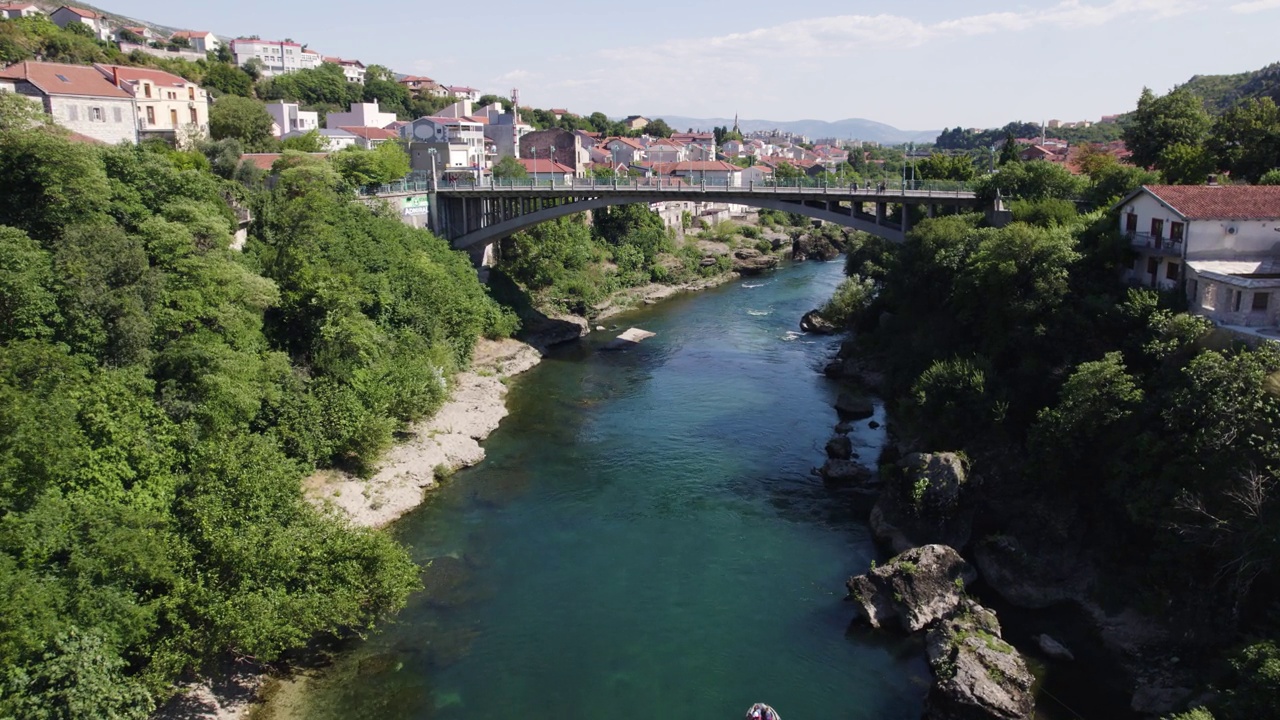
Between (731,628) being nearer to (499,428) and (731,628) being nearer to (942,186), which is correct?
(499,428)

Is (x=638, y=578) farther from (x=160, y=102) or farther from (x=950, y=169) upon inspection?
(x=950, y=169)

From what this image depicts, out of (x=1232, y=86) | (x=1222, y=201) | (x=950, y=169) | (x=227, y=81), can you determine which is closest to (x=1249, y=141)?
(x=1222, y=201)

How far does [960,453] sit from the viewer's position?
21422mm

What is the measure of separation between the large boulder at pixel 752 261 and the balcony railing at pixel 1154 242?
35.8 meters

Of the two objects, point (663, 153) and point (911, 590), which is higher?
point (663, 153)

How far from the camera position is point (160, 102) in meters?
38.1

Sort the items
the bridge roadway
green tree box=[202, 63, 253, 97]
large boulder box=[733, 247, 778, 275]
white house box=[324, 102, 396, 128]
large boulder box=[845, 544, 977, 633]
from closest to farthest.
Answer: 1. large boulder box=[845, 544, 977, 633]
2. the bridge roadway
3. large boulder box=[733, 247, 778, 275]
4. green tree box=[202, 63, 253, 97]
5. white house box=[324, 102, 396, 128]

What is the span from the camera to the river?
15.6 meters

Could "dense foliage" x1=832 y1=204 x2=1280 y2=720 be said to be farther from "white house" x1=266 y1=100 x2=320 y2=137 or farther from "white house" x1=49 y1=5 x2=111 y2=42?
"white house" x1=49 y1=5 x2=111 y2=42

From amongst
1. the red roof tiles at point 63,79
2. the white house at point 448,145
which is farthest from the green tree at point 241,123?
the white house at point 448,145

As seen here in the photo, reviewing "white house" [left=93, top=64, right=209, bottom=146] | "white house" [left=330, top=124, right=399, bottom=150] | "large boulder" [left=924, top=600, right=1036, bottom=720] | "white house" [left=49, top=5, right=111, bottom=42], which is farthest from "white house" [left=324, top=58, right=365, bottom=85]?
"large boulder" [left=924, top=600, right=1036, bottom=720]

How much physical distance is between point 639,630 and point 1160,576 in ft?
32.1

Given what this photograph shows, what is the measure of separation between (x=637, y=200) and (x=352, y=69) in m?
71.4

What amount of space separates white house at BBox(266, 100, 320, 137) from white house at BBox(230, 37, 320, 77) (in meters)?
30.8
